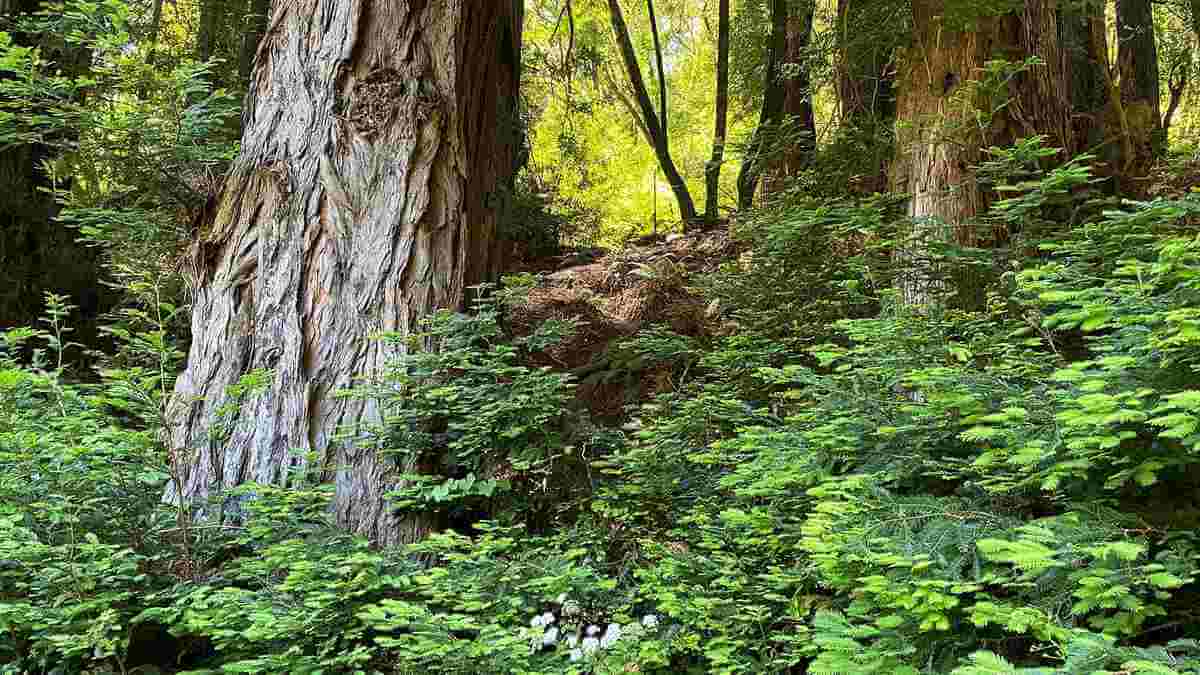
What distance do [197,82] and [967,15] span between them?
384 cm

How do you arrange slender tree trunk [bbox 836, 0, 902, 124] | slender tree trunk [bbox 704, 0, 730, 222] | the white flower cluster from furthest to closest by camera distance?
1. slender tree trunk [bbox 704, 0, 730, 222]
2. slender tree trunk [bbox 836, 0, 902, 124]
3. the white flower cluster

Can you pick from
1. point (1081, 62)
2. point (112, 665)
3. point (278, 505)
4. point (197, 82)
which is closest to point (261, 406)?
point (278, 505)

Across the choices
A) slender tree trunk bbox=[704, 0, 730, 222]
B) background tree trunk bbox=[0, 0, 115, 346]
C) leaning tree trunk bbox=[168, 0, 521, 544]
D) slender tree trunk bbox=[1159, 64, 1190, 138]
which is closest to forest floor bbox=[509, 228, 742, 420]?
slender tree trunk bbox=[704, 0, 730, 222]

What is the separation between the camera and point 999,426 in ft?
7.47

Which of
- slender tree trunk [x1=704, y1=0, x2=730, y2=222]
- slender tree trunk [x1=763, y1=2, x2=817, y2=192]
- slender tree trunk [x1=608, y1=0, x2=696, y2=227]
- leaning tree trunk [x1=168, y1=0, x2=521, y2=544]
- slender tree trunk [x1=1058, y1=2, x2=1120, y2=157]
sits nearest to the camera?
Result: leaning tree trunk [x1=168, y1=0, x2=521, y2=544]

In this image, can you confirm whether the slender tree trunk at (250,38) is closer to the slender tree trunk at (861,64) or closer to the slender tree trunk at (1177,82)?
the slender tree trunk at (861,64)

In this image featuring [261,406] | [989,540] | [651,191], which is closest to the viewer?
[989,540]

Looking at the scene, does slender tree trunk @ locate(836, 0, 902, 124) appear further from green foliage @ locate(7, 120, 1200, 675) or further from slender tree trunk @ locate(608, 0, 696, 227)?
slender tree trunk @ locate(608, 0, 696, 227)

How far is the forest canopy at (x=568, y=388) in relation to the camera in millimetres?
2020

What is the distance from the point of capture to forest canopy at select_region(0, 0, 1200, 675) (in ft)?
6.63

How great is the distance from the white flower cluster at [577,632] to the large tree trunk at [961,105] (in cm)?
263

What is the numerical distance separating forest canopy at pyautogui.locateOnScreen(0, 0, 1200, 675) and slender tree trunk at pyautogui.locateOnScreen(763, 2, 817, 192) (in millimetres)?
113

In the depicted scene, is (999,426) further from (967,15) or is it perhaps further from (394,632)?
(967,15)

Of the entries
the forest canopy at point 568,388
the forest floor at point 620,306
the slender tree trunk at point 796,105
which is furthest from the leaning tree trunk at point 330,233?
the slender tree trunk at point 796,105
